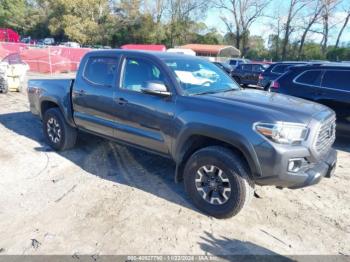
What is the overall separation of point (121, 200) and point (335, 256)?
2.41m

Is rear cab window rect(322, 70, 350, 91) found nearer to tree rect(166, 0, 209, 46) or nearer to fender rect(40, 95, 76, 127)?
fender rect(40, 95, 76, 127)

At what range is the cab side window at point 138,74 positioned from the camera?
4.20 meters

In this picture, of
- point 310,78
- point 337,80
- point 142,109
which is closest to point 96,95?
point 142,109

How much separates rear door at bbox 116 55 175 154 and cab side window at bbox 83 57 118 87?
9.5 inches

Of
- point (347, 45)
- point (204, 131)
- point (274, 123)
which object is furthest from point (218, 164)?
point (347, 45)

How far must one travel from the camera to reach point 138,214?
12.4 ft

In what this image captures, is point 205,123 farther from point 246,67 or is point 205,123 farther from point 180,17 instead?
point 180,17

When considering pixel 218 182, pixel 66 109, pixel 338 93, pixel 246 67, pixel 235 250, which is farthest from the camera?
pixel 246 67

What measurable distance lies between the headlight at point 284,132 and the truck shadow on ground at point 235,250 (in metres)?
1.07

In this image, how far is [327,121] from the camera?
368 centimetres

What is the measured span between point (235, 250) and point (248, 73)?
1637 cm

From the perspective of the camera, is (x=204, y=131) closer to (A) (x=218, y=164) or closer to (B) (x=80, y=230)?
(A) (x=218, y=164)

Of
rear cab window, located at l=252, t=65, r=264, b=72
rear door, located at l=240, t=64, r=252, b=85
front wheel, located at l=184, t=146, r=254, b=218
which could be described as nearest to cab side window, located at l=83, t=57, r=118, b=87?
A: front wheel, located at l=184, t=146, r=254, b=218

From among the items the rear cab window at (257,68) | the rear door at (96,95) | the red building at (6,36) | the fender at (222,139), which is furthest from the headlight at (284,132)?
the red building at (6,36)
